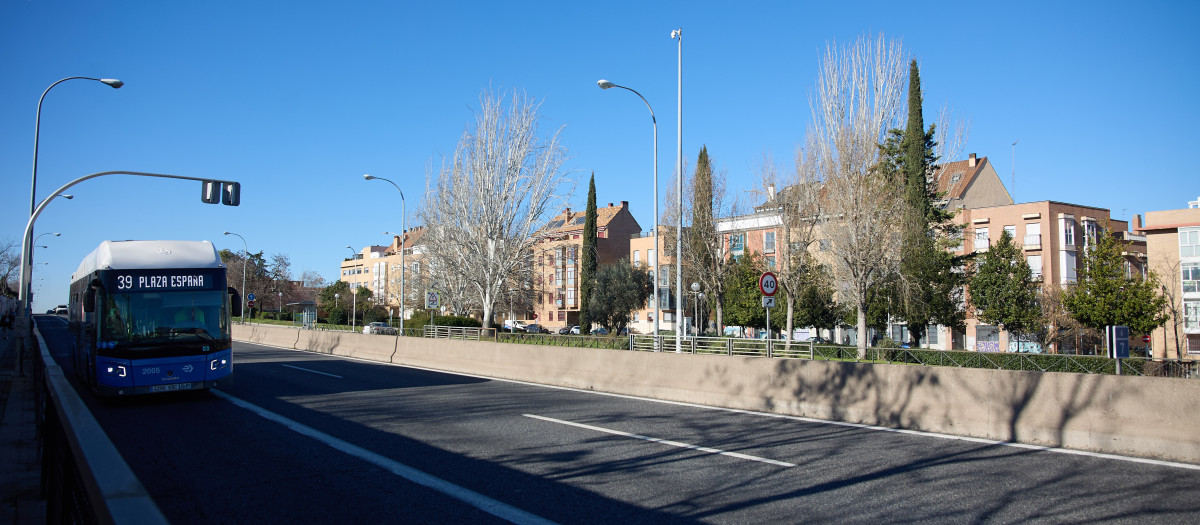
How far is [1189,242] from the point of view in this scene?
1698 inches

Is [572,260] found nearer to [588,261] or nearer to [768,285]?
[588,261]

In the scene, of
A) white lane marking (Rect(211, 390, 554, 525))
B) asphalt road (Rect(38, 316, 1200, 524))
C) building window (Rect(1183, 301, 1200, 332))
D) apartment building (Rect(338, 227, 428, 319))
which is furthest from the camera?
apartment building (Rect(338, 227, 428, 319))

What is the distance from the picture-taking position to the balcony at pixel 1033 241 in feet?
166

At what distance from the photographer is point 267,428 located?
9.90 metres

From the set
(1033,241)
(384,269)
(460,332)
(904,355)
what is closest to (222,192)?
→ (460,332)

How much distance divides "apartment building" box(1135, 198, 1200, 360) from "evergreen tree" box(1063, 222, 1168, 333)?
19.0 feet

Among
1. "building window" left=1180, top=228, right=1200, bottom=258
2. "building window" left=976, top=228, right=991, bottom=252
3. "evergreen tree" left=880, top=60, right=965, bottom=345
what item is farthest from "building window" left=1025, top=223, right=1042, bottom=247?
"evergreen tree" left=880, top=60, right=965, bottom=345

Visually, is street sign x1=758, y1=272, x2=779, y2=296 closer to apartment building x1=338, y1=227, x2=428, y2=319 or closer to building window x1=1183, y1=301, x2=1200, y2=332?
building window x1=1183, y1=301, x2=1200, y2=332

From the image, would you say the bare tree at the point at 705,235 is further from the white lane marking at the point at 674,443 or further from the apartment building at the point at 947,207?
the white lane marking at the point at 674,443

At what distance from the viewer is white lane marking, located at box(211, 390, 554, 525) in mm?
5559

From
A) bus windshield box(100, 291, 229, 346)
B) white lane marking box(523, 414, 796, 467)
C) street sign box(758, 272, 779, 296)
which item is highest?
street sign box(758, 272, 779, 296)

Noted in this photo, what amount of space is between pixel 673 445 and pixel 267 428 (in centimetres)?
579

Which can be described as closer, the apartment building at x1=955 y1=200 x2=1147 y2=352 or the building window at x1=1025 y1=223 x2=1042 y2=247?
the apartment building at x1=955 y1=200 x2=1147 y2=352

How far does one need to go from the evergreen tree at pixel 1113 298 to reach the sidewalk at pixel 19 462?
147 ft
